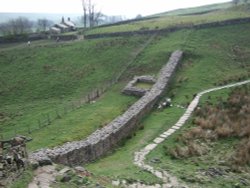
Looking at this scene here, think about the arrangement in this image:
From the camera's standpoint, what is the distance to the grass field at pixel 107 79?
30.6 m

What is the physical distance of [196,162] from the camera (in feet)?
88.5

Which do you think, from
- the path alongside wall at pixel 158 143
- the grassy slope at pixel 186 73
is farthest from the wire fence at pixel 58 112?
the path alongside wall at pixel 158 143

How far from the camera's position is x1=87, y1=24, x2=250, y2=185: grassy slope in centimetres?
2673

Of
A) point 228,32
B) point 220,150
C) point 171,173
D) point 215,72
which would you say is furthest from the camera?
point 228,32

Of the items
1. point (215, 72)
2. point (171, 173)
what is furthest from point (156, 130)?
point (215, 72)

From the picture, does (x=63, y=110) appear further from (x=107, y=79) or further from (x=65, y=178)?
(x=65, y=178)

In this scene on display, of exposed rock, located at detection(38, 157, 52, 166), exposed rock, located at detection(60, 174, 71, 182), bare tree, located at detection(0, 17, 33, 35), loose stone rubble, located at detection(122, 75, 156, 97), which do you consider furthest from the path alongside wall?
bare tree, located at detection(0, 17, 33, 35)

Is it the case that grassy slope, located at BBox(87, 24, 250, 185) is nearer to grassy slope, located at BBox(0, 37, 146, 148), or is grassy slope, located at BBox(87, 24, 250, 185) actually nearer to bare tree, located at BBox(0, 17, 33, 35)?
grassy slope, located at BBox(0, 37, 146, 148)

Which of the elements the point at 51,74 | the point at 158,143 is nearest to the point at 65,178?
the point at 158,143

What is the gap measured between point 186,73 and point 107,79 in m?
10.7

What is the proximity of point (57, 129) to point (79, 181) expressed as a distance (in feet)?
43.8

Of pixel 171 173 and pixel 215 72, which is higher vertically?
pixel 215 72

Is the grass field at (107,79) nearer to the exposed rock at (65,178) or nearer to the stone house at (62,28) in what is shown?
the exposed rock at (65,178)

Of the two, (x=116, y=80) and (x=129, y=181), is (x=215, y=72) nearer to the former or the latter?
(x=116, y=80)
